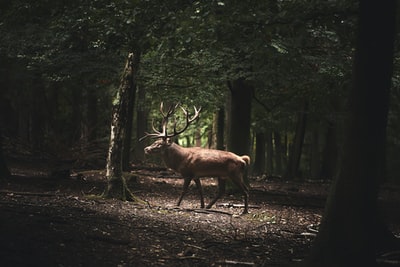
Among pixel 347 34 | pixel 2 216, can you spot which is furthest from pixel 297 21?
pixel 2 216

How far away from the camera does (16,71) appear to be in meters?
17.2

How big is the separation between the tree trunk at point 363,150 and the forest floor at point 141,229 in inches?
35.8

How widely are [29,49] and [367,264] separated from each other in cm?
1040

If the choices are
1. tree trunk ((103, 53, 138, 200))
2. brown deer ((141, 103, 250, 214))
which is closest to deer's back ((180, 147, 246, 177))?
brown deer ((141, 103, 250, 214))

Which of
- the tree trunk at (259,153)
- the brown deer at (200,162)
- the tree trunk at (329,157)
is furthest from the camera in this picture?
the tree trunk at (259,153)

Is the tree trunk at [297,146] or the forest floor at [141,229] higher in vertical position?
the tree trunk at [297,146]

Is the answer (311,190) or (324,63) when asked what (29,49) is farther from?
(311,190)

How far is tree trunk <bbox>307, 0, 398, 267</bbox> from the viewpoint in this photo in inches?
215

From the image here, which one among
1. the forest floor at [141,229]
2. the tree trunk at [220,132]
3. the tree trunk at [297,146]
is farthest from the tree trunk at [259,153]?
the forest floor at [141,229]

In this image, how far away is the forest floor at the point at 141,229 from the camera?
561cm

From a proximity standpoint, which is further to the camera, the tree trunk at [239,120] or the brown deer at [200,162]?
the tree trunk at [239,120]

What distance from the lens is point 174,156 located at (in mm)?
11203

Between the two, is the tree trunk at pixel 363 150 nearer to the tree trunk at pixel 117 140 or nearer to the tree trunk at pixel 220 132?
the tree trunk at pixel 117 140

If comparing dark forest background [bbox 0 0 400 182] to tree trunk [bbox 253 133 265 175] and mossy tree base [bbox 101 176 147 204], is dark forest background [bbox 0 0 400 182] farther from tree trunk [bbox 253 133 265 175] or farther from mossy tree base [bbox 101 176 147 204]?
mossy tree base [bbox 101 176 147 204]
